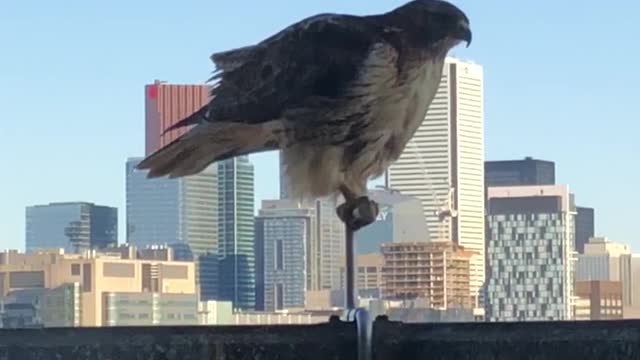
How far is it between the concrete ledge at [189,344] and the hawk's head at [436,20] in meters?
2.00

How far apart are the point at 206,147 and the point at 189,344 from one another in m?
2.62

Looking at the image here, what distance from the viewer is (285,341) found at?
9.63 ft

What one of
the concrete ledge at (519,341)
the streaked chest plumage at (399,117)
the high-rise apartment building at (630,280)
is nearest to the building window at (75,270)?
the high-rise apartment building at (630,280)

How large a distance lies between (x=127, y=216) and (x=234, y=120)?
5362 inches

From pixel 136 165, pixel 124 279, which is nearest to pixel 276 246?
pixel 124 279

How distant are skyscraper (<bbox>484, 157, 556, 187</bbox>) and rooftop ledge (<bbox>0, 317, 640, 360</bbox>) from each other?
126 m

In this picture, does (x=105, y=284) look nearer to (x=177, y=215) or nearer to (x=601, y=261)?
(x=177, y=215)

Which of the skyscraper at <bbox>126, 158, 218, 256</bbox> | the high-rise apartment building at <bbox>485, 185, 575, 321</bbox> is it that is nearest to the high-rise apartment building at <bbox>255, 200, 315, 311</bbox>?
the skyscraper at <bbox>126, 158, 218, 256</bbox>

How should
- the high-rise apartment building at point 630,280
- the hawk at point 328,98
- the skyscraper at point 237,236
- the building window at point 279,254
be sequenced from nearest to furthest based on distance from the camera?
1. the hawk at point 328,98
2. the high-rise apartment building at point 630,280
3. the building window at point 279,254
4. the skyscraper at point 237,236

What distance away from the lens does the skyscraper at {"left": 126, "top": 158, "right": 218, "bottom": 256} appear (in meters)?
126

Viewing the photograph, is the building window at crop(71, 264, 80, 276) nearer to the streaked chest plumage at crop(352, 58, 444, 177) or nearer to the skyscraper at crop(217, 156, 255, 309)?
the skyscraper at crop(217, 156, 255, 309)

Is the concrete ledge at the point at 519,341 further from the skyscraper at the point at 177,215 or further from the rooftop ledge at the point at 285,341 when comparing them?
the skyscraper at the point at 177,215

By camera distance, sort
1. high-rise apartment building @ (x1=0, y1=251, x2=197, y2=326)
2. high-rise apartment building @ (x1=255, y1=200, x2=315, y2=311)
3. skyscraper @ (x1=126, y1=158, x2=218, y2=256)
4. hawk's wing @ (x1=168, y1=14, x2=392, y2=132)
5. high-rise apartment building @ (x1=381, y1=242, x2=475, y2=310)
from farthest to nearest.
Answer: skyscraper @ (x1=126, y1=158, x2=218, y2=256), high-rise apartment building @ (x1=255, y1=200, x2=315, y2=311), high-rise apartment building @ (x1=0, y1=251, x2=197, y2=326), high-rise apartment building @ (x1=381, y1=242, x2=475, y2=310), hawk's wing @ (x1=168, y1=14, x2=392, y2=132)

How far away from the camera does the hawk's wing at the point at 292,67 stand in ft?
17.1
